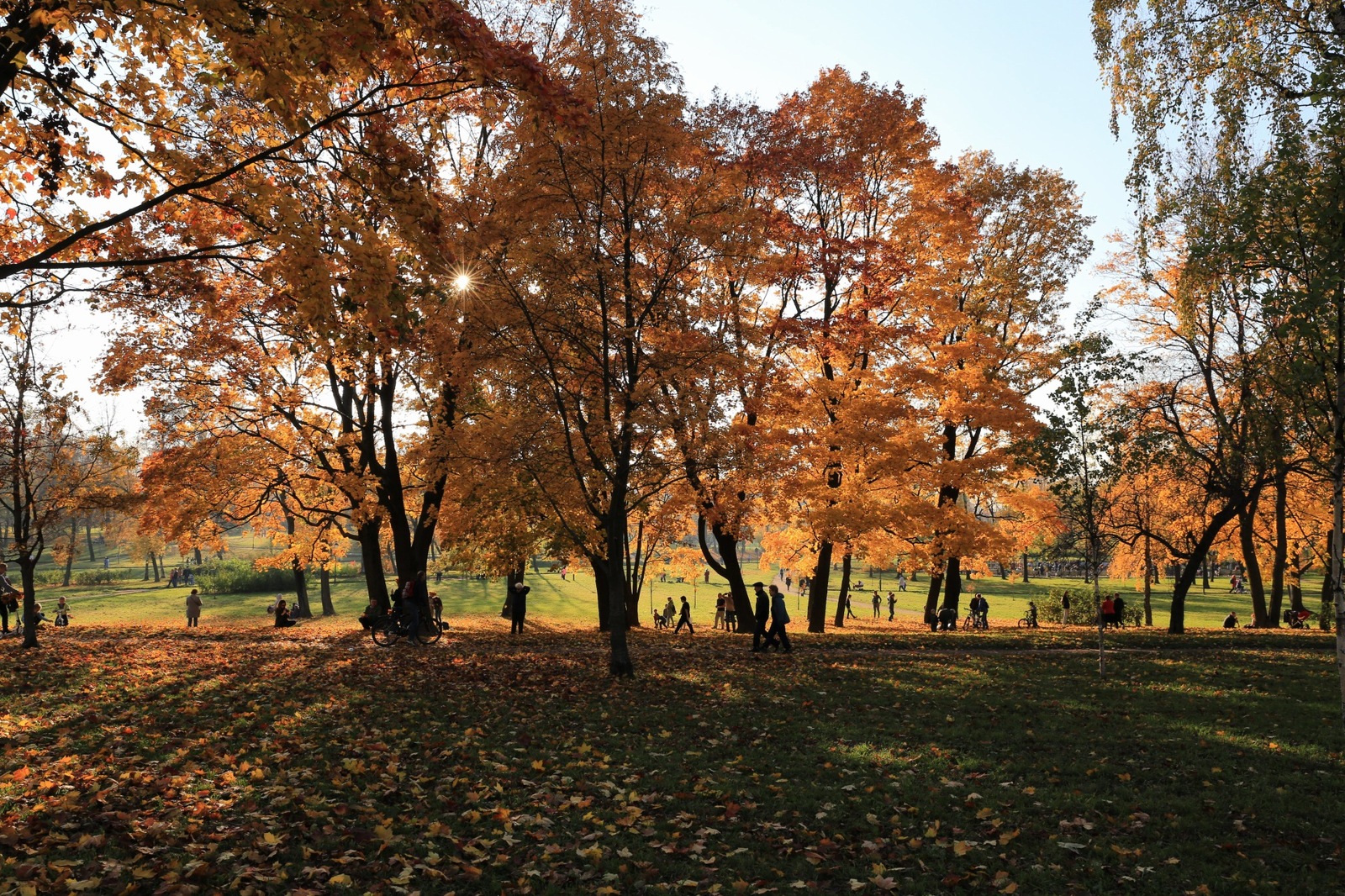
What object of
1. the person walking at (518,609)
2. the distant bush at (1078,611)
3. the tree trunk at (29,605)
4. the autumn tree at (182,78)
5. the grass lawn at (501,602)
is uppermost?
the autumn tree at (182,78)

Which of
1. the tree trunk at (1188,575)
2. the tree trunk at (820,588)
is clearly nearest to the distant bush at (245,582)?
the tree trunk at (820,588)

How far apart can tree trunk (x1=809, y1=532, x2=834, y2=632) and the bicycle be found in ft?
37.1

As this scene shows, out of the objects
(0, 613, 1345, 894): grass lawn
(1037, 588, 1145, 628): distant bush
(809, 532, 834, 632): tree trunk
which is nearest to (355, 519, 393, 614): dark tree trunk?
(0, 613, 1345, 894): grass lawn

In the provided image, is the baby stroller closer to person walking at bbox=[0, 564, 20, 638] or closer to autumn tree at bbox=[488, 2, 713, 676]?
autumn tree at bbox=[488, 2, 713, 676]

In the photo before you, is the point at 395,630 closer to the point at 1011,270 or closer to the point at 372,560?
the point at 372,560

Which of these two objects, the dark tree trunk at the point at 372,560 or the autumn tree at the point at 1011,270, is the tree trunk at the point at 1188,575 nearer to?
Result: the autumn tree at the point at 1011,270

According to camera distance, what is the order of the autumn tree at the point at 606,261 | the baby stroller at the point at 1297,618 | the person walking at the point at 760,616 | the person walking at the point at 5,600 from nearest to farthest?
the autumn tree at the point at 606,261, the person walking at the point at 760,616, the person walking at the point at 5,600, the baby stroller at the point at 1297,618

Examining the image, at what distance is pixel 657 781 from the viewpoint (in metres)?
7.54

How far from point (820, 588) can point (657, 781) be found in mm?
16450

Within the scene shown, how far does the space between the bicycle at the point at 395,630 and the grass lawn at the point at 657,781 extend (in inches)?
168

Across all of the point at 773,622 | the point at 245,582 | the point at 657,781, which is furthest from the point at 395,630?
the point at 245,582

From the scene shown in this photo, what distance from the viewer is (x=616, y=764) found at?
26.8 ft

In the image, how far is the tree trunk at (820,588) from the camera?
22719 millimetres

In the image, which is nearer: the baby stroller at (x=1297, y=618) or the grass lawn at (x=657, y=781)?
the grass lawn at (x=657, y=781)
